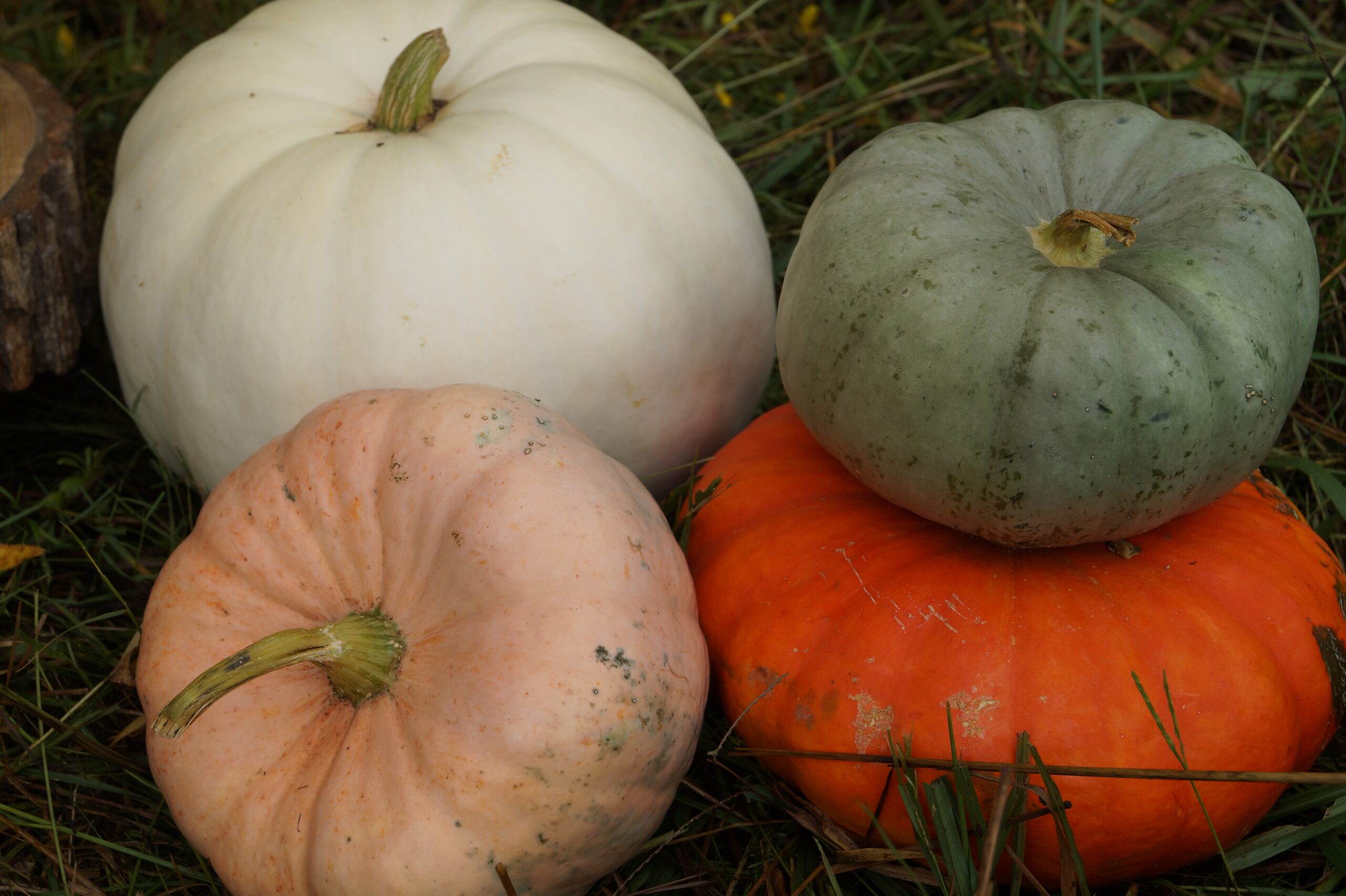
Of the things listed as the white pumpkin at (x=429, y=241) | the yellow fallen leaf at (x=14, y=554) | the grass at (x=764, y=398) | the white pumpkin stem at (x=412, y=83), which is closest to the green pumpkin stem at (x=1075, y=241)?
the white pumpkin at (x=429, y=241)

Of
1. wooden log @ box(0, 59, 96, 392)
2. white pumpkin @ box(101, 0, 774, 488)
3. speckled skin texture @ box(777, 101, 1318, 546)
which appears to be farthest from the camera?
wooden log @ box(0, 59, 96, 392)

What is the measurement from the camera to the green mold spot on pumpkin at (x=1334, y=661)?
1.70 meters

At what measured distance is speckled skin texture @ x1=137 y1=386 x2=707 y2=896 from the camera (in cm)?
146

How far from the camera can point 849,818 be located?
5.59 ft

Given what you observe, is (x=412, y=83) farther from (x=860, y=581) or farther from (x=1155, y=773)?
(x=1155, y=773)

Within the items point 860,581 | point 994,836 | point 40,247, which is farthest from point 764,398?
point 40,247

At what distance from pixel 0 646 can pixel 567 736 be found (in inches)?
49.7

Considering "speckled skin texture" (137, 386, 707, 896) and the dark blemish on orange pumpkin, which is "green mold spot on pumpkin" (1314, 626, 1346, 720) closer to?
the dark blemish on orange pumpkin

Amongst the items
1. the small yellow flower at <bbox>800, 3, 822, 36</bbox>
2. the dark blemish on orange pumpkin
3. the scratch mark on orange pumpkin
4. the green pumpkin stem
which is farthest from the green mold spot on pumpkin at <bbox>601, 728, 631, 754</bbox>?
the small yellow flower at <bbox>800, 3, 822, 36</bbox>

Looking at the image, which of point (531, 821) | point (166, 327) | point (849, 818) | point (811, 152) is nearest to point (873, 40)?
point (811, 152)

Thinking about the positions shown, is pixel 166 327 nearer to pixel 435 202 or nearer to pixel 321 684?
pixel 435 202

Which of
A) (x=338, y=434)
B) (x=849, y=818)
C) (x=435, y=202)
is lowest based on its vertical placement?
(x=849, y=818)

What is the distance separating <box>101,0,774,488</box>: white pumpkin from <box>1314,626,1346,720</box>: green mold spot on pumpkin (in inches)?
43.1

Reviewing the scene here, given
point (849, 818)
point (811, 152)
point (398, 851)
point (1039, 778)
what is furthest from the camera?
point (811, 152)
